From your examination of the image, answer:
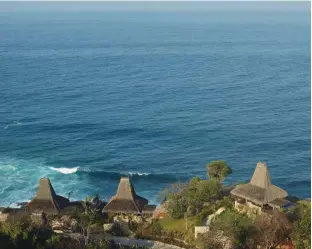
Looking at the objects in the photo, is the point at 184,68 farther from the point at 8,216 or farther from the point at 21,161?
the point at 8,216

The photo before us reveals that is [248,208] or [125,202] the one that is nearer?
[248,208]

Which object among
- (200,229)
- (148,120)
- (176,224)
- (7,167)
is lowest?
(7,167)

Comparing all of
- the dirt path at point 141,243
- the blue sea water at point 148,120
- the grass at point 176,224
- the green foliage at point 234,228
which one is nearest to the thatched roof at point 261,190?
the green foliage at point 234,228

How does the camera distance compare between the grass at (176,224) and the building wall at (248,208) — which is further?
the building wall at (248,208)

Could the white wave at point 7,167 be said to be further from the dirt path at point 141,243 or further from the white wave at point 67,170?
the dirt path at point 141,243

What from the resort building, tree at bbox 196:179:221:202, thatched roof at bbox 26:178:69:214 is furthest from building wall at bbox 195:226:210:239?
thatched roof at bbox 26:178:69:214

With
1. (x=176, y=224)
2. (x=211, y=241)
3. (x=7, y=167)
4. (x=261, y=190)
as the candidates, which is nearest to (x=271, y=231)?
(x=211, y=241)

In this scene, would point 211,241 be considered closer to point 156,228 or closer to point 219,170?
point 156,228
